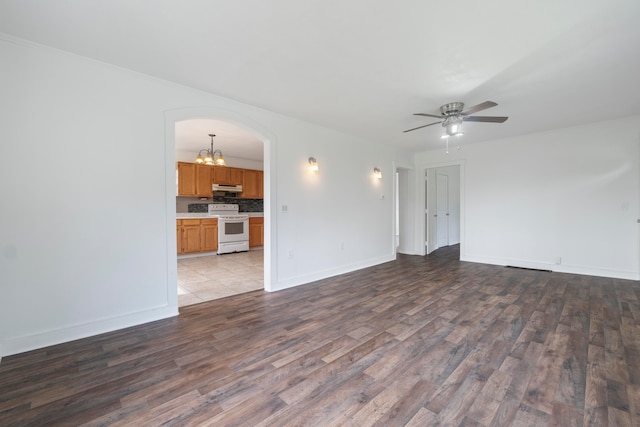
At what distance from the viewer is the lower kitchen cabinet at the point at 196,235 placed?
6098 millimetres

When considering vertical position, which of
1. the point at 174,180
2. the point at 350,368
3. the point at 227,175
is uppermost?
the point at 227,175

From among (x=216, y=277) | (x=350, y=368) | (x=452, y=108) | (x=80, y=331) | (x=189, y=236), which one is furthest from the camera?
(x=189, y=236)

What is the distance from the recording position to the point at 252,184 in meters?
7.72

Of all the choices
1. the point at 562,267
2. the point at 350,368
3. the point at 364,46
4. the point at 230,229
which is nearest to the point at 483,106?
the point at 364,46

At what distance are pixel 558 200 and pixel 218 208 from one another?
732cm

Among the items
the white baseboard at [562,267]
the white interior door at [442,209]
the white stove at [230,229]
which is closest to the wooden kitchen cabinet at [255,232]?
the white stove at [230,229]

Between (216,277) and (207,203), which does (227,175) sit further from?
(216,277)

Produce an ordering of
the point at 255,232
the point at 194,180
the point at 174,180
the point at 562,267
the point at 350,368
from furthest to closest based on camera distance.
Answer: the point at 255,232 < the point at 194,180 < the point at 562,267 < the point at 174,180 < the point at 350,368

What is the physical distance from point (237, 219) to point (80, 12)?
526cm

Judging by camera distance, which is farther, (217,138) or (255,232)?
(255,232)

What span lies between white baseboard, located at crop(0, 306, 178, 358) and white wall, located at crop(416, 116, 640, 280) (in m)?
5.68

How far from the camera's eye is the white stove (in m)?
6.61

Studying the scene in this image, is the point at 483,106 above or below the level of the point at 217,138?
below

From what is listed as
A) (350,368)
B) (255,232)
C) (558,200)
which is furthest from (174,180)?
(558,200)
